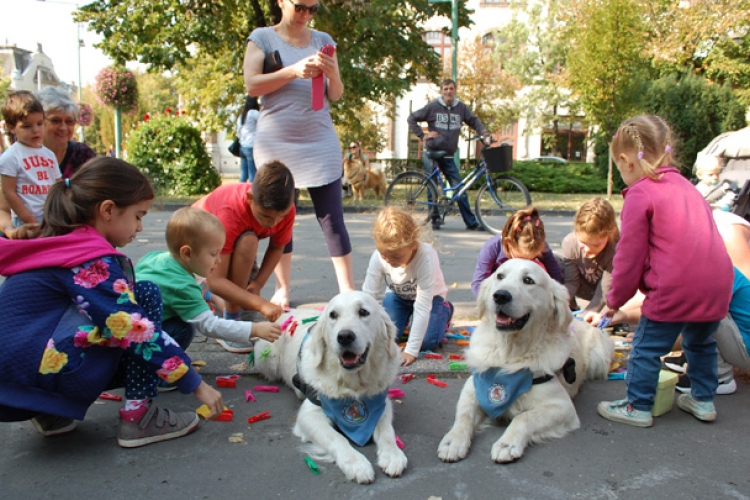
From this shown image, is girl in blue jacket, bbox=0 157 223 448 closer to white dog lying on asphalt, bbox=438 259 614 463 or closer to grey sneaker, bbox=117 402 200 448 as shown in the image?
grey sneaker, bbox=117 402 200 448

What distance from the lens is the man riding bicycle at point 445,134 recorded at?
10164 mm

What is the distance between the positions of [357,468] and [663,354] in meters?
1.65

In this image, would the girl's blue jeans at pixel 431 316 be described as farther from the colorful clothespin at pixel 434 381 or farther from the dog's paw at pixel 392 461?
the dog's paw at pixel 392 461

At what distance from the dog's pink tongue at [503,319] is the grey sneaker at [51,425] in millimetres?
2132

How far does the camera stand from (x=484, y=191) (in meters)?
9.73

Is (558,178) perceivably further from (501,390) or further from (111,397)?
(111,397)

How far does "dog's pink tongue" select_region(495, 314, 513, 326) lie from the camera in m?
2.98

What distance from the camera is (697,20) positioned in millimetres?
21281

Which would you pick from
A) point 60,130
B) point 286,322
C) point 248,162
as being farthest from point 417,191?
point 286,322

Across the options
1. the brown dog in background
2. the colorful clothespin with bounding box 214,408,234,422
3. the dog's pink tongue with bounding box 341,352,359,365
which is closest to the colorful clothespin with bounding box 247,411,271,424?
the colorful clothespin with bounding box 214,408,234,422

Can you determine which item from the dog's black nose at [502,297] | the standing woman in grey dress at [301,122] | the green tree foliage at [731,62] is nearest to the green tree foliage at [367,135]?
the green tree foliage at [731,62]

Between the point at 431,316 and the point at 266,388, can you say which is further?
the point at 431,316

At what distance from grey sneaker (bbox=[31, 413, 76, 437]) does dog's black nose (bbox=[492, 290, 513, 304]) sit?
84.5 inches

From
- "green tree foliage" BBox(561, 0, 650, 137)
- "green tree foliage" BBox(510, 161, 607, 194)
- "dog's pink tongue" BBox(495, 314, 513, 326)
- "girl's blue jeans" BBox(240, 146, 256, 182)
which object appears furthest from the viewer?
"green tree foliage" BBox(510, 161, 607, 194)
